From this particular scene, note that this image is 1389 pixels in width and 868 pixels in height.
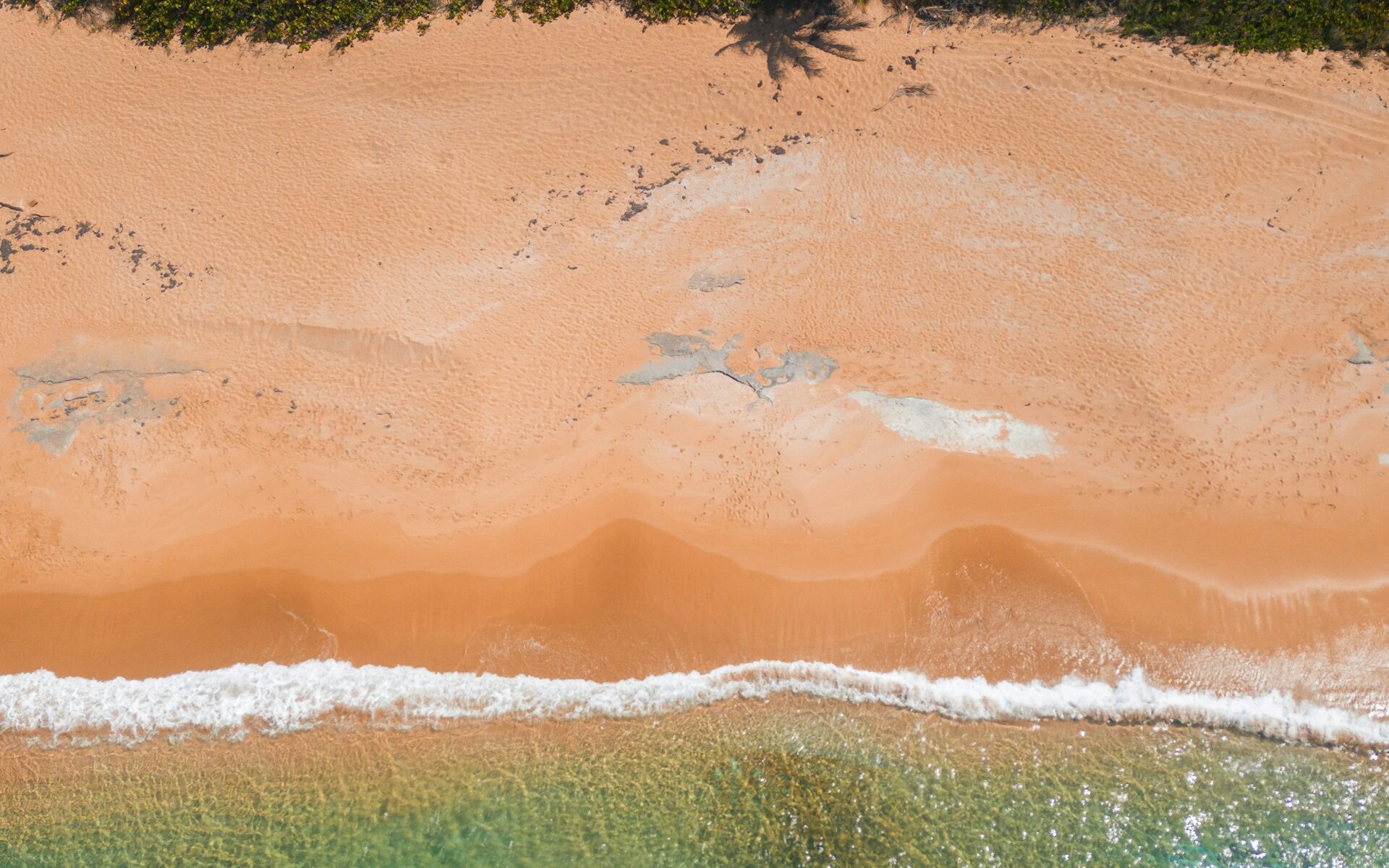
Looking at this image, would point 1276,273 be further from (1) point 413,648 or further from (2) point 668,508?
(1) point 413,648

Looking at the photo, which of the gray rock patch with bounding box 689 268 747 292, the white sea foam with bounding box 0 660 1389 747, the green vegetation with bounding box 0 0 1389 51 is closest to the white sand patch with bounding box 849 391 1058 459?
the gray rock patch with bounding box 689 268 747 292

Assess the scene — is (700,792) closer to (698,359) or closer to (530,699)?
(530,699)

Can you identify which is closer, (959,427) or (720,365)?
(959,427)

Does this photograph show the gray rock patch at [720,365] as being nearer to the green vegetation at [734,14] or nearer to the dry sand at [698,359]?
the dry sand at [698,359]

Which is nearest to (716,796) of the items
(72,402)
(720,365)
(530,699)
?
(530,699)

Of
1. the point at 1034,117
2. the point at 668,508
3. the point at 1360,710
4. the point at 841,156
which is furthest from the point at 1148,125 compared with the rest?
the point at 668,508

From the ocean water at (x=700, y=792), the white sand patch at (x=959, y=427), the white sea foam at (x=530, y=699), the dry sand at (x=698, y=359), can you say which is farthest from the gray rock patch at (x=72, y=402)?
the white sand patch at (x=959, y=427)

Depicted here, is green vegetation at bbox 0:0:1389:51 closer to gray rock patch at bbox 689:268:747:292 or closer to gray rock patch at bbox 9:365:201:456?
gray rock patch at bbox 689:268:747:292
